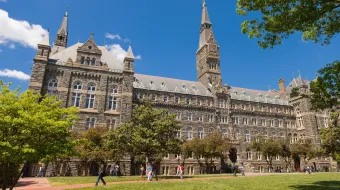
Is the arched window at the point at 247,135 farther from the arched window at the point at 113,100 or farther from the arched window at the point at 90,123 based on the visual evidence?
Result: the arched window at the point at 90,123

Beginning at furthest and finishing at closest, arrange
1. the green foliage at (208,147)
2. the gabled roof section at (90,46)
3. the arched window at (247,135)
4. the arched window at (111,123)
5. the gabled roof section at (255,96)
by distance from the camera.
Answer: the gabled roof section at (255,96)
the arched window at (247,135)
the gabled roof section at (90,46)
the green foliage at (208,147)
the arched window at (111,123)

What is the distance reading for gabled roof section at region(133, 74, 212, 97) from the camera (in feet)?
173

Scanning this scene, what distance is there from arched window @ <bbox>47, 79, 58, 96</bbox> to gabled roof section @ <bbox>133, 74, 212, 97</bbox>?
15.5 m

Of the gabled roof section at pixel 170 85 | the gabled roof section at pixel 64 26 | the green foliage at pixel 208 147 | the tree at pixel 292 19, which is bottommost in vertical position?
the green foliage at pixel 208 147

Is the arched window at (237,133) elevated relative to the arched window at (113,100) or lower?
lower

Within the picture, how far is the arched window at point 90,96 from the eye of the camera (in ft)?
135

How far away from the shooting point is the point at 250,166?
53.2 meters

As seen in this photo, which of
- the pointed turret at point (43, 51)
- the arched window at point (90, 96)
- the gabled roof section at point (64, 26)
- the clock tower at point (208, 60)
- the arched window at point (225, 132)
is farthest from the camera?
the clock tower at point (208, 60)

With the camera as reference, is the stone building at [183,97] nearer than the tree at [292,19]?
No

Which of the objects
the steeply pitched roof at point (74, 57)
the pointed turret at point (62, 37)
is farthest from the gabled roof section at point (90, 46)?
the pointed turret at point (62, 37)

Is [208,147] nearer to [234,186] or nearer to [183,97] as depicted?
[183,97]

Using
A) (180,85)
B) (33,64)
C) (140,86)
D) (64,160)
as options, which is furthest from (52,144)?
(180,85)

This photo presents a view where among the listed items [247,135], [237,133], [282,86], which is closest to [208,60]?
[237,133]

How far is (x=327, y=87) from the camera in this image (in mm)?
13875
